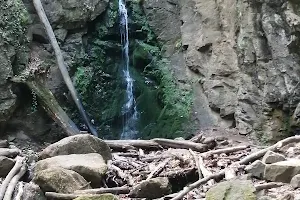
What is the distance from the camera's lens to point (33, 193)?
4.98 meters

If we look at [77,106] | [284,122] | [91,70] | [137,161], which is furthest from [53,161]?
[91,70]

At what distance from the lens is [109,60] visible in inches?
511

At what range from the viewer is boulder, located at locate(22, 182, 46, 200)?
4.95m

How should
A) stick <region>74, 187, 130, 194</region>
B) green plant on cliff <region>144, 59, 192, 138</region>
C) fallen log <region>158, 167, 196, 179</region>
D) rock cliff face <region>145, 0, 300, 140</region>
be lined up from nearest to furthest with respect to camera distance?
1. stick <region>74, 187, 130, 194</region>
2. fallen log <region>158, 167, 196, 179</region>
3. rock cliff face <region>145, 0, 300, 140</region>
4. green plant on cliff <region>144, 59, 192, 138</region>

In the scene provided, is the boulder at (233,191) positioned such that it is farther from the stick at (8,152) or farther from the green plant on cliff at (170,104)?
the green plant on cliff at (170,104)

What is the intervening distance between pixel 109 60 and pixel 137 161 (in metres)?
6.94

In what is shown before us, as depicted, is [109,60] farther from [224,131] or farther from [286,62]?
[286,62]

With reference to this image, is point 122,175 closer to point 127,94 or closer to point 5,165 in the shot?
point 5,165

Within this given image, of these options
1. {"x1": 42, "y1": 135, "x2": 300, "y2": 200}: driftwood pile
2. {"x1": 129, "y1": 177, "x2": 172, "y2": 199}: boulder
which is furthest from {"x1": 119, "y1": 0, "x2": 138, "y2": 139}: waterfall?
{"x1": 129, "y1": 177, "x2": 172, "y2": 199}: boulder

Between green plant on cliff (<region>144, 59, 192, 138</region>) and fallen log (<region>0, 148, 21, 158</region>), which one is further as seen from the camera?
green plant on cliff (<region>144, 59, 192, 138</region>)

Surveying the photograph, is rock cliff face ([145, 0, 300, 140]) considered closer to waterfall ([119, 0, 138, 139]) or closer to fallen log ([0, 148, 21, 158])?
waterfall ([119, 0, 138, 139])

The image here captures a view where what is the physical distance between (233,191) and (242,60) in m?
6.32

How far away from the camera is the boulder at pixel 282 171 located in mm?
4094

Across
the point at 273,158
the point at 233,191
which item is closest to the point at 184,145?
the point at 273,158
